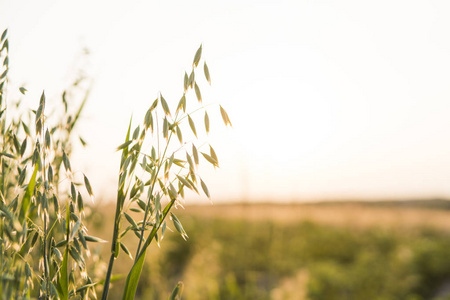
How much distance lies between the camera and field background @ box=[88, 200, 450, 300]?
383 centimetres

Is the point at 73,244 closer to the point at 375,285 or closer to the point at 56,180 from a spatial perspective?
the point at 56,180

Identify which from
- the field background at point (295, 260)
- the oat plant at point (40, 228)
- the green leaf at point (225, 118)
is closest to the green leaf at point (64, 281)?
the oat plant at point (40, 228)

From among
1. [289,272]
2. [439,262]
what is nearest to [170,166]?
[289,272]

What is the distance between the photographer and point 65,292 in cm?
77

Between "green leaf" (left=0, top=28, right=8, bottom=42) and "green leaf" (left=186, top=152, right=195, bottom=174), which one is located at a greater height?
"green leaf" (left=0, top=28, right=8, bottom=42)

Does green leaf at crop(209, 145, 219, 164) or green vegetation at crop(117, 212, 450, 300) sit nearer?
green leaf at crop(209, 145, 219, 164)

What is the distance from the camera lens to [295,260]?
24.1ft

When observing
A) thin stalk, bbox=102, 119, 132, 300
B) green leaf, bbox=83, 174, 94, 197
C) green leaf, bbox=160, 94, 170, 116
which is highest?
green leaf, bbox=160, 94, 170, 116

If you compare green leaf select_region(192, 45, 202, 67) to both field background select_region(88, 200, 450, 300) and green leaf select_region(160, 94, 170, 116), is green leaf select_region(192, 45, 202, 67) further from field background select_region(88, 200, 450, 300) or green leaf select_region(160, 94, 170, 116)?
field background select_region(88, 200, 450, 300)

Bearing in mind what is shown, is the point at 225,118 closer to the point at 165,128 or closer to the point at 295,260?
the point at 165,128

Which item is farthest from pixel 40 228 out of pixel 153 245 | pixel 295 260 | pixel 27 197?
pixel 295 260

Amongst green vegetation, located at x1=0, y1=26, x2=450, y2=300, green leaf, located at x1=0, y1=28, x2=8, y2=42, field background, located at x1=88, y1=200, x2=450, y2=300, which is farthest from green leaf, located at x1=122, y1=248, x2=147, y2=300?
field background, located at x1=88, y1=200, x2=450, y2=300

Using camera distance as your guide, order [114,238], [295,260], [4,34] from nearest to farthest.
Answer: [114,238], [4,34], [295,260]

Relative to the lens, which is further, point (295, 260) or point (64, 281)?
point (295, 260)
